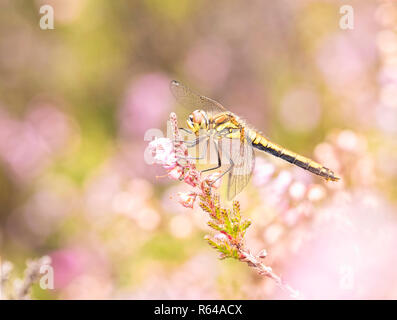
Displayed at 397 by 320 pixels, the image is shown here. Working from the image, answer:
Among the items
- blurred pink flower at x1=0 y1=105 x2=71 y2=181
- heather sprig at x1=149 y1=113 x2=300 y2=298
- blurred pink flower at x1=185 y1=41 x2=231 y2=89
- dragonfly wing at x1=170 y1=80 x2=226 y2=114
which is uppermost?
blurred pink flower at x1=185 y1=41 x2=231 y2=89

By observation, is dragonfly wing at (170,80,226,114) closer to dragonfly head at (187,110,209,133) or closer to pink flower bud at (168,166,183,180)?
dragonfly head at (187,110,209,133)

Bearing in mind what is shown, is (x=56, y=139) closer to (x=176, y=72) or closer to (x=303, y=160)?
(x=176, y=72)

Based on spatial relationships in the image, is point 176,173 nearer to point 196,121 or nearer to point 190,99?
point 196,121

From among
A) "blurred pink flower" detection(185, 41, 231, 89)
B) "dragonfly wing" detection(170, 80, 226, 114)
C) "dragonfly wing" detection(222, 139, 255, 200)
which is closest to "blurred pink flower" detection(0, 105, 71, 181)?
"blurred pink flower" detection(185, 41, 231, 89)

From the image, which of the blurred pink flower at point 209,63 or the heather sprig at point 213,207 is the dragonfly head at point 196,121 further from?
the blurred pink flower at point 209,63

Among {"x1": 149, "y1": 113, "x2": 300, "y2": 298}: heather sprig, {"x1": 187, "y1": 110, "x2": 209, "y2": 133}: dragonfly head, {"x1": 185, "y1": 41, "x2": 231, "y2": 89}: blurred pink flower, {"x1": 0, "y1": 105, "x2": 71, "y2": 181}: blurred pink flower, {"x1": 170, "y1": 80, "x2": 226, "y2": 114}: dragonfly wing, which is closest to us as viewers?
{"x1": 149, "y1": 113, "x2": 300, "y2": 298}: heather sprig

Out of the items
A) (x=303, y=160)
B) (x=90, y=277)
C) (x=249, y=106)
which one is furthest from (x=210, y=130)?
(x=249, y=106)
